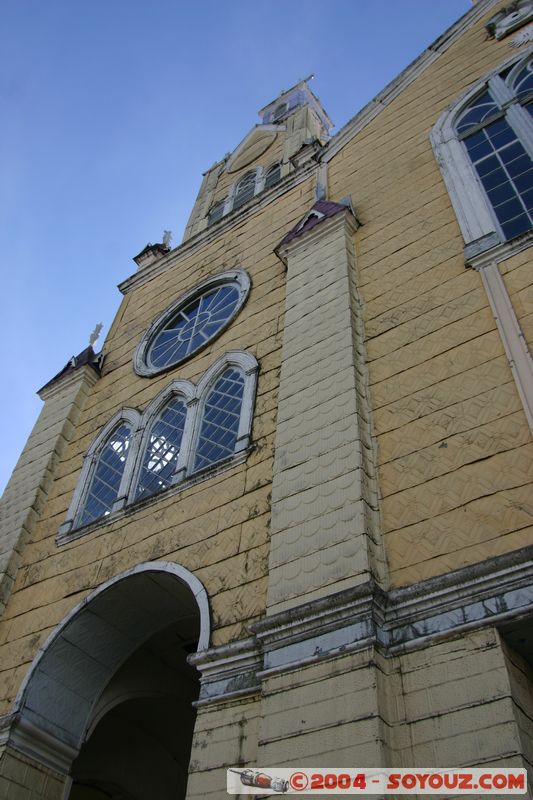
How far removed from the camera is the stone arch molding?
306 inches

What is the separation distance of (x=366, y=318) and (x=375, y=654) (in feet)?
14.3

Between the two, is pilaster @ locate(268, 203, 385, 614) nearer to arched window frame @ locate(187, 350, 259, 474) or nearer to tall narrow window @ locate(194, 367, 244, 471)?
arched window frame @ locate(187, 350, 259, 474)

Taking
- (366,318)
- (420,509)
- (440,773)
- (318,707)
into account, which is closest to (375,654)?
(318,707)

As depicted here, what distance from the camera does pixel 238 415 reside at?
9234 mm

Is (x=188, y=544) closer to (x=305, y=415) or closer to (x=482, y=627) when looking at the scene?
(x=305, y=415)

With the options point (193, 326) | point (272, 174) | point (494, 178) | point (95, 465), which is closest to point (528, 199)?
point (494, 178)

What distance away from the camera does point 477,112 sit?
34.9 ft

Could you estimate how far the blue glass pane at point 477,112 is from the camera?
10422mm

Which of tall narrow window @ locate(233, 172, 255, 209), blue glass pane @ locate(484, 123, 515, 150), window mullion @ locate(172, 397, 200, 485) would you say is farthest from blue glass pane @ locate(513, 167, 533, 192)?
tall narrow window @ locate(233, 172, 255, 209)

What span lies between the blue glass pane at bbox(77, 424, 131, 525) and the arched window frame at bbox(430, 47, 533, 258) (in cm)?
555

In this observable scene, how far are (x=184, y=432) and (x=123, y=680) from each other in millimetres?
3353

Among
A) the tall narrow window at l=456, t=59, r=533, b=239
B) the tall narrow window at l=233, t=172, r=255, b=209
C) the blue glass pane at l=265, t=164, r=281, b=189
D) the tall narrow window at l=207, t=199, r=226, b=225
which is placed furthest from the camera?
the tall narrow window at l=207, t=199, r=226, b=225

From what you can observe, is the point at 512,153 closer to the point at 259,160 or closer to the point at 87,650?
the point at 87,650

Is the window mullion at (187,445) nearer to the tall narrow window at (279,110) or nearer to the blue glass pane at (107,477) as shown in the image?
the blue glass pane at (107,477)
